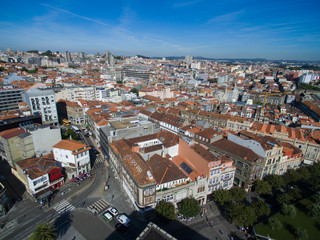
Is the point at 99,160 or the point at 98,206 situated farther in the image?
the point at 99,160

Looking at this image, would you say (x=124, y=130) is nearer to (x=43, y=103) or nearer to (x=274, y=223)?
(x=274, y=223)

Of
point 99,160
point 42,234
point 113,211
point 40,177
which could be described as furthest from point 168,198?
point 99,160

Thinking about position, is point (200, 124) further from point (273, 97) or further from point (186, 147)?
point (273, 97)

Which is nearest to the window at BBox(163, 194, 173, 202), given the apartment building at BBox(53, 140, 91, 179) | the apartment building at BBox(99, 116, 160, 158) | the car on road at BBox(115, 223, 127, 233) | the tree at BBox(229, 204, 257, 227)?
the car on road at BBox(115, 223, 127, 233)

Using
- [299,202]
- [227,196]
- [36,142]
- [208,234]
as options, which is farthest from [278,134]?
[36,142]

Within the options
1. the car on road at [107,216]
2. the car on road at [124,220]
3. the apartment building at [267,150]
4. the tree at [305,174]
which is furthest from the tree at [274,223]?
the car on road at [107,216]

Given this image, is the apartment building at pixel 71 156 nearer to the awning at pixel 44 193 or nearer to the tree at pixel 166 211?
the awning at pixel 44 193

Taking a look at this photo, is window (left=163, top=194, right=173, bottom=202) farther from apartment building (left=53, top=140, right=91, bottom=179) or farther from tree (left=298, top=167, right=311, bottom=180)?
tree (left=298, top=167, right=311, bottom=180)
